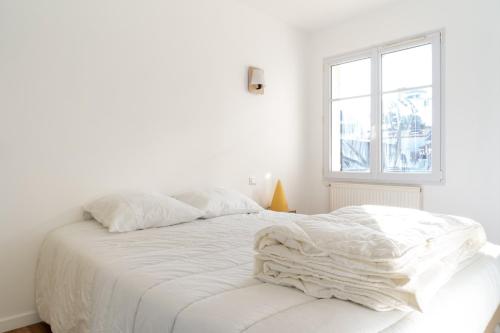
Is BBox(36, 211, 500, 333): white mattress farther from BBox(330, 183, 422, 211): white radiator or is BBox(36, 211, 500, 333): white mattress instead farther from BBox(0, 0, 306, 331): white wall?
BBox(330, 183, 422, 211): white radiator

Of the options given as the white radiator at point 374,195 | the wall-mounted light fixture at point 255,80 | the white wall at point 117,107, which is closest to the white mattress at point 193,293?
the white wall at point 117,107

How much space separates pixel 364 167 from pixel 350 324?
3097mm

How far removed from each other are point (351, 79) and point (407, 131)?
2.95ft

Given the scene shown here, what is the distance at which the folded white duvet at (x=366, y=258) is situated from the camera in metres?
0.87

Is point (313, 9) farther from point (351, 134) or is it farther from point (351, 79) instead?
point (351, 134)

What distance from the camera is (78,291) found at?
1.51 m

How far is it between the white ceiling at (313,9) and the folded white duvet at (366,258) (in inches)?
109

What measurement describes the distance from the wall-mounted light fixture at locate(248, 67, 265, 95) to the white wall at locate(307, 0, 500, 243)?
1385 millimetres

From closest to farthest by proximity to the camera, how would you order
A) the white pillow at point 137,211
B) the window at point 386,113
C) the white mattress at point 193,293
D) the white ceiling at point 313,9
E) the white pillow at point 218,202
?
the white mattress at point 193,293, the white pillow at point 137,211, the white pillow at point 218,202, the window at point 386,113, the white ceiling at point 313,9

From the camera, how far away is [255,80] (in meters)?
3.37

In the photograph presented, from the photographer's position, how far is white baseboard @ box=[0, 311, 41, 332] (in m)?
2.05

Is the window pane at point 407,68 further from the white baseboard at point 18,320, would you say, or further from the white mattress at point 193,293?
the white baseboard at point 18,320

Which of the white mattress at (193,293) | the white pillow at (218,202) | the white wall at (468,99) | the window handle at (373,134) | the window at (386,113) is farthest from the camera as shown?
the window handle at (373,134)

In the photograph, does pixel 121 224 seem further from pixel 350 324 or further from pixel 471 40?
pixel 471 40
